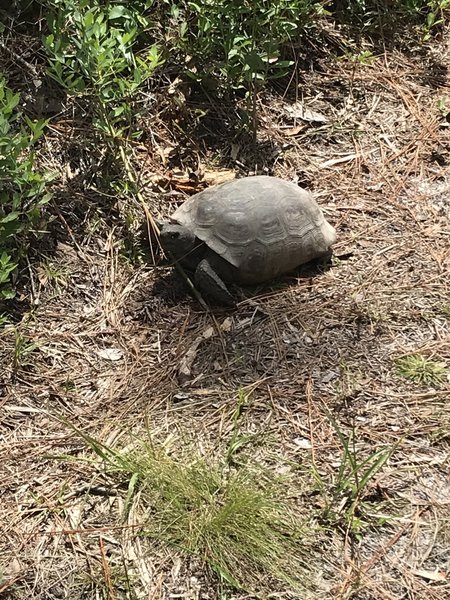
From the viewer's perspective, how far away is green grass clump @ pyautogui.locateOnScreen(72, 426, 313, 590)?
2146mm

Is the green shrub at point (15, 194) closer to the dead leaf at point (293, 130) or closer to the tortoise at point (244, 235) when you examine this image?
the tortoise at point (244, 235)

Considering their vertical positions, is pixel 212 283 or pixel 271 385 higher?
pixel 212 283

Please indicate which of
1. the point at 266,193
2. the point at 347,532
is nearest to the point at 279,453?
the point at 347,532

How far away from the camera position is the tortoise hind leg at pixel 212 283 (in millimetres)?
3000

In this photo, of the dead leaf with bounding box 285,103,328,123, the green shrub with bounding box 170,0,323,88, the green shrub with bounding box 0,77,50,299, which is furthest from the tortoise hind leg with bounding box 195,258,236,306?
the dead leaf with bounding box 285,103,328,123

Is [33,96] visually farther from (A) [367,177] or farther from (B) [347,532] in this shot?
(B) [347,532]

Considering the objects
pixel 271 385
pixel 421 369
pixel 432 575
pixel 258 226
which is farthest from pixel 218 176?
pixel 432 575

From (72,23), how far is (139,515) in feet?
7.75

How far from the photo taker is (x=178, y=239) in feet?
10.0

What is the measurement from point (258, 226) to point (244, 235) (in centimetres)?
8

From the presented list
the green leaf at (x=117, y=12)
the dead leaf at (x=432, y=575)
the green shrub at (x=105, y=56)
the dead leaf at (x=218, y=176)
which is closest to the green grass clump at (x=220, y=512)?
the dead leaf at (x=432, y=575)

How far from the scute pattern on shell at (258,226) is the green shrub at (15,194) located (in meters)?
0.64

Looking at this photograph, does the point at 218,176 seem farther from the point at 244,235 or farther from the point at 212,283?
the point at 212,283

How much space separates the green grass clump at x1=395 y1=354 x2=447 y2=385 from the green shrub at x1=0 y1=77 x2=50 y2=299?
1659 millimetres
